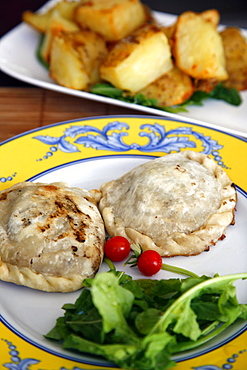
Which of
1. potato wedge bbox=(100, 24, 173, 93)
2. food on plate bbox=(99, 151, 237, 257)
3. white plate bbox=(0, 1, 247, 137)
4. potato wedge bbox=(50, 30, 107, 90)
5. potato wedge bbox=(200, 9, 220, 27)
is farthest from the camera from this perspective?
potato wedge bbox=(200, 9, 220, 27)

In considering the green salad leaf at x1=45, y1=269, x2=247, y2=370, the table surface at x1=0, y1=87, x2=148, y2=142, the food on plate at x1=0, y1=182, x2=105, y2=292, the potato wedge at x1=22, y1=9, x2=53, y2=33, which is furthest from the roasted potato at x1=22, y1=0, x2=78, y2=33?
the green salad leaf at x1=45, y1=269, x2=247, y2=370

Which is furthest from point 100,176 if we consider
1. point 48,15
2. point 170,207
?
point 48,15

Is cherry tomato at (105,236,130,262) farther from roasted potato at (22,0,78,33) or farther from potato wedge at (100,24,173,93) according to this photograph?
roasted potato at (22,0,78,33)

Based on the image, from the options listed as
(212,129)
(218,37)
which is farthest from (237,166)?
(218,37)

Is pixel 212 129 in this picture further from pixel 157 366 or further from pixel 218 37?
pixel 157 366

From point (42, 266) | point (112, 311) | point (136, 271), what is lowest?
point (136, 271)

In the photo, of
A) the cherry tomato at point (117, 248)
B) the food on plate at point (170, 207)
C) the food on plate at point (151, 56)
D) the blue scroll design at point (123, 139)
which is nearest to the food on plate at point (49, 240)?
the cherry tomato at point (117, 248)

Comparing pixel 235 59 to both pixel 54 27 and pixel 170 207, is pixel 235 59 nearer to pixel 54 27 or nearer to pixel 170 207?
pixel 54 27
